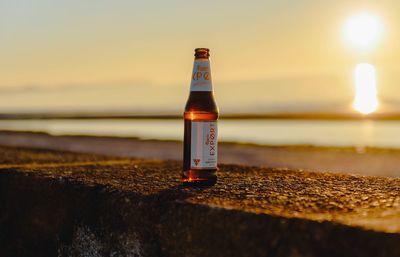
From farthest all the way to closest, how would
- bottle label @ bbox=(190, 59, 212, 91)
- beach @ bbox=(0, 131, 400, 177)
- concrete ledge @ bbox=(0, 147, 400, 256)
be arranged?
beach @ bbox=(0, 131, 400, 177) → bottle label @ bbox=(190, 59, 212, 91) → concrete ledge @ bbox=(0, 147, 400, 256)

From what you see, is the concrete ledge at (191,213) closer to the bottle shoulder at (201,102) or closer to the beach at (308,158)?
the bottle shoulder at (201,102)

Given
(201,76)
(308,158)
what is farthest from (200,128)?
(308,158)

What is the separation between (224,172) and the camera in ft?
10.9

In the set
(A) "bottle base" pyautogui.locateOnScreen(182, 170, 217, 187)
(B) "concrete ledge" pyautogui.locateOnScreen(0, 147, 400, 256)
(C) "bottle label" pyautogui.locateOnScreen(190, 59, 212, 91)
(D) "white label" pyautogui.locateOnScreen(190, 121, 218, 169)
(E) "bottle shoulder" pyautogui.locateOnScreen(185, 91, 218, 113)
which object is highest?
(C) "bottle label" pyautogui.locateOnScreen(190, 59, 212, 91)

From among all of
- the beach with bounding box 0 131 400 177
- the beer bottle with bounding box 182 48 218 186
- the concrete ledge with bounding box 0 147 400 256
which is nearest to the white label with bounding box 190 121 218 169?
the beer bottle with bounding box 182 48 218 186

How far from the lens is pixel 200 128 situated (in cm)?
260

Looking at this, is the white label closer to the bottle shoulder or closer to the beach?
the bottle shoulder

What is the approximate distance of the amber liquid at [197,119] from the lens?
104 inches

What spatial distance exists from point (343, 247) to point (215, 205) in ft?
1.68

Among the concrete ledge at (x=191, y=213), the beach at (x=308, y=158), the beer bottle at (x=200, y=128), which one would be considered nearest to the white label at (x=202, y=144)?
the beer bottle at (x=200, y=128)

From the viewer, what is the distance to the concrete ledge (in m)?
1.75

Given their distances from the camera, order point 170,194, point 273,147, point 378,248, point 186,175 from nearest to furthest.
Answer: point 378,248
point 170,194
point 186,175
point 273,147

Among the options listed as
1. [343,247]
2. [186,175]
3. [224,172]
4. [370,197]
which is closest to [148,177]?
[186,175]

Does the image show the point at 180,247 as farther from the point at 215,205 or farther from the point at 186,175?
the point at 186,175
